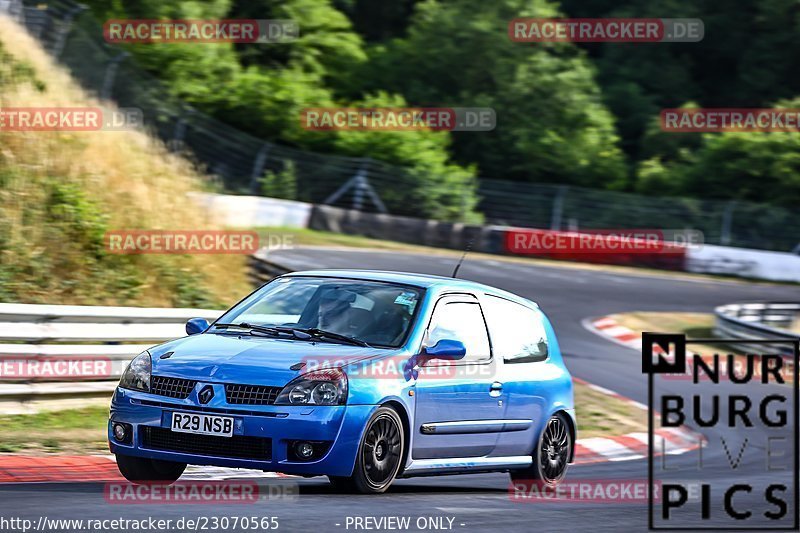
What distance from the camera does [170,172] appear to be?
58.4 ft

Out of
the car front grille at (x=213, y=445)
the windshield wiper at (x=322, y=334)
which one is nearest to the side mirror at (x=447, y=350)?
the windshield wiper at (x=322, y=334)

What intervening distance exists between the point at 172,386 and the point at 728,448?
26.5 ft

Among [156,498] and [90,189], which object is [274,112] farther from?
[156,498]

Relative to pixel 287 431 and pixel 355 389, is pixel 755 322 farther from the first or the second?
pixel 287 431

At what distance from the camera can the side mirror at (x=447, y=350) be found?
26.3ft

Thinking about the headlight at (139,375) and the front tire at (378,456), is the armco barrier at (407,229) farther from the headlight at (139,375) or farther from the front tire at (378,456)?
the front tire at (378,456)

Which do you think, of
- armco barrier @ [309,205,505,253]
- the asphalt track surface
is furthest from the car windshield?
armco barrier @ [309,205,505,253]

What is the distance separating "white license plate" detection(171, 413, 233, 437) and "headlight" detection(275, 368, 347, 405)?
307mm

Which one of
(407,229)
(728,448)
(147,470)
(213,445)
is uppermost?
(407,229)

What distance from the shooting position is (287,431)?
7.20 m

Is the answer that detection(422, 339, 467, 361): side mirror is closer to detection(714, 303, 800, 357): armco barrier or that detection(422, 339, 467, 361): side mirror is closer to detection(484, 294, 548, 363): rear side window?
detection(484, 294, 548, 363): rear side window

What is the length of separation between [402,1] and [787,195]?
17512mm

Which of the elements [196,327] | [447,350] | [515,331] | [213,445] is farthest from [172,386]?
[515,331]

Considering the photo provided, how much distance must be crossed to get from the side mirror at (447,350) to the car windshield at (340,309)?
0.71 ft
